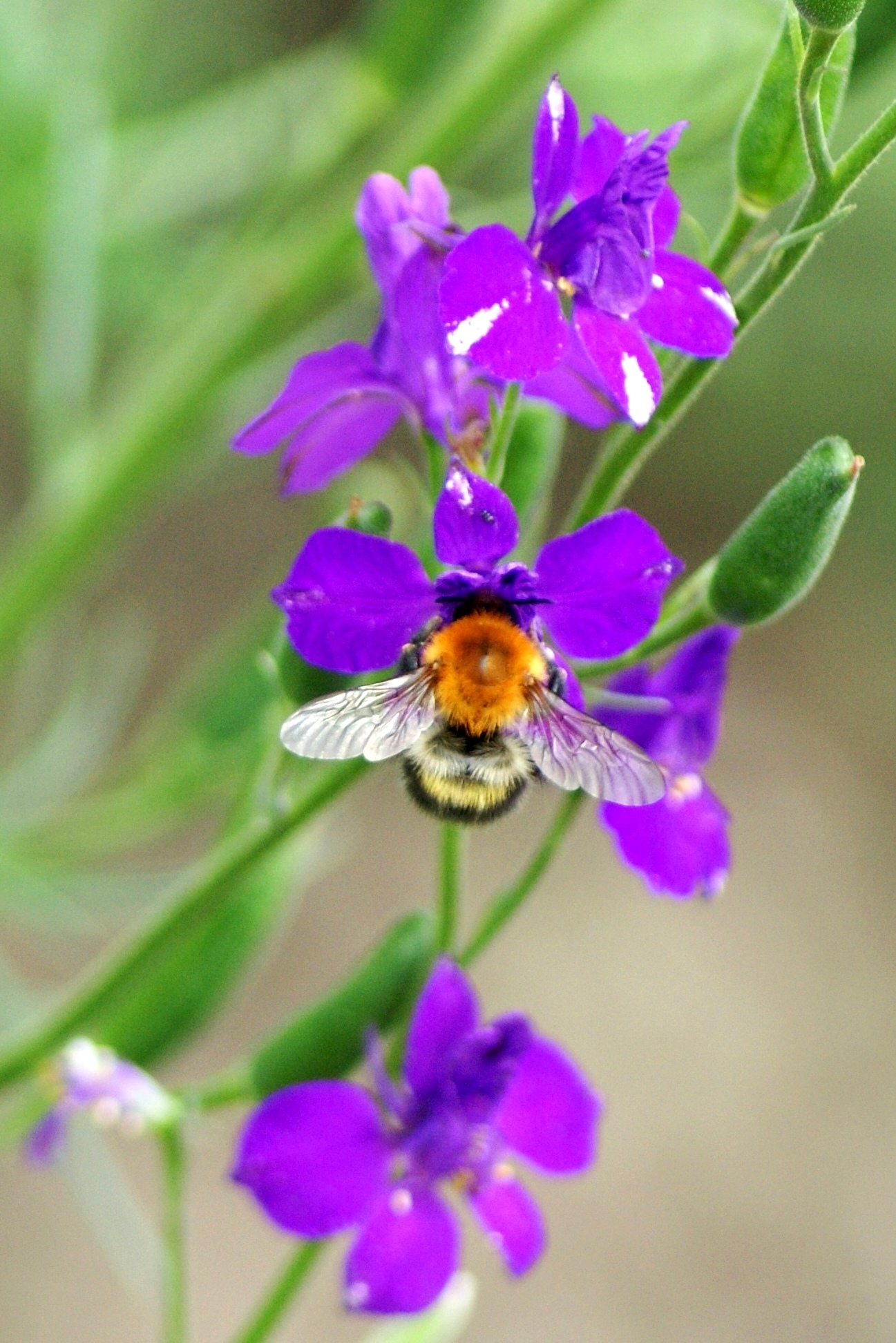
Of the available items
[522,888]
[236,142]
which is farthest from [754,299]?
[236,142]

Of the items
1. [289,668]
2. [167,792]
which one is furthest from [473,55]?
[289,668]

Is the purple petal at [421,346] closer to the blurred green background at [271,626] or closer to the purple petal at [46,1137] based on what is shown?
the blurred green background at [271,626]

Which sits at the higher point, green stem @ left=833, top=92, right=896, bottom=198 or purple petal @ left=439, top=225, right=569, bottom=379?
green stem @ left=833, top=92, right=896, bottom=198

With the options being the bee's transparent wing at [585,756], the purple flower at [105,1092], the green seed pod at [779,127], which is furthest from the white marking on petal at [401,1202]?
the green seed pod at [779,127]

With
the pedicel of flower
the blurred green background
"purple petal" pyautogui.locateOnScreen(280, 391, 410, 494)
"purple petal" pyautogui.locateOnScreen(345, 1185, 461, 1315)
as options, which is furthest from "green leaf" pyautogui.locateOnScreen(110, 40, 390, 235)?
"purple petal" pyautogui.locateOnScreen(345, 1185, 461, 1315)

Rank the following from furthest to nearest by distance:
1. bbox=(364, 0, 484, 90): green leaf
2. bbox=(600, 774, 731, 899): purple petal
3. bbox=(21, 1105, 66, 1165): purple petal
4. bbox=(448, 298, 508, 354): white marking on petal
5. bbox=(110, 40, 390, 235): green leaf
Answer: bbox=(110, 40, 390, 235): green leaf, bbox=(364, 0, 484, 90): green leaf, bbox=(21, 1105, 66, 1165): purple petal, bbox=(600, 774, 731, 899): purple petal, bbox=(448, 298, 508, 354): white marking on petal

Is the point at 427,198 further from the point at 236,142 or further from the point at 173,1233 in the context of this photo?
the point at 236,142

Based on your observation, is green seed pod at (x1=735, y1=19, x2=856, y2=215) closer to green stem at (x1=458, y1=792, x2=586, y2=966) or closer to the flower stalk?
green stem at (x1=458, y1=792, x2=586, y2=966)
